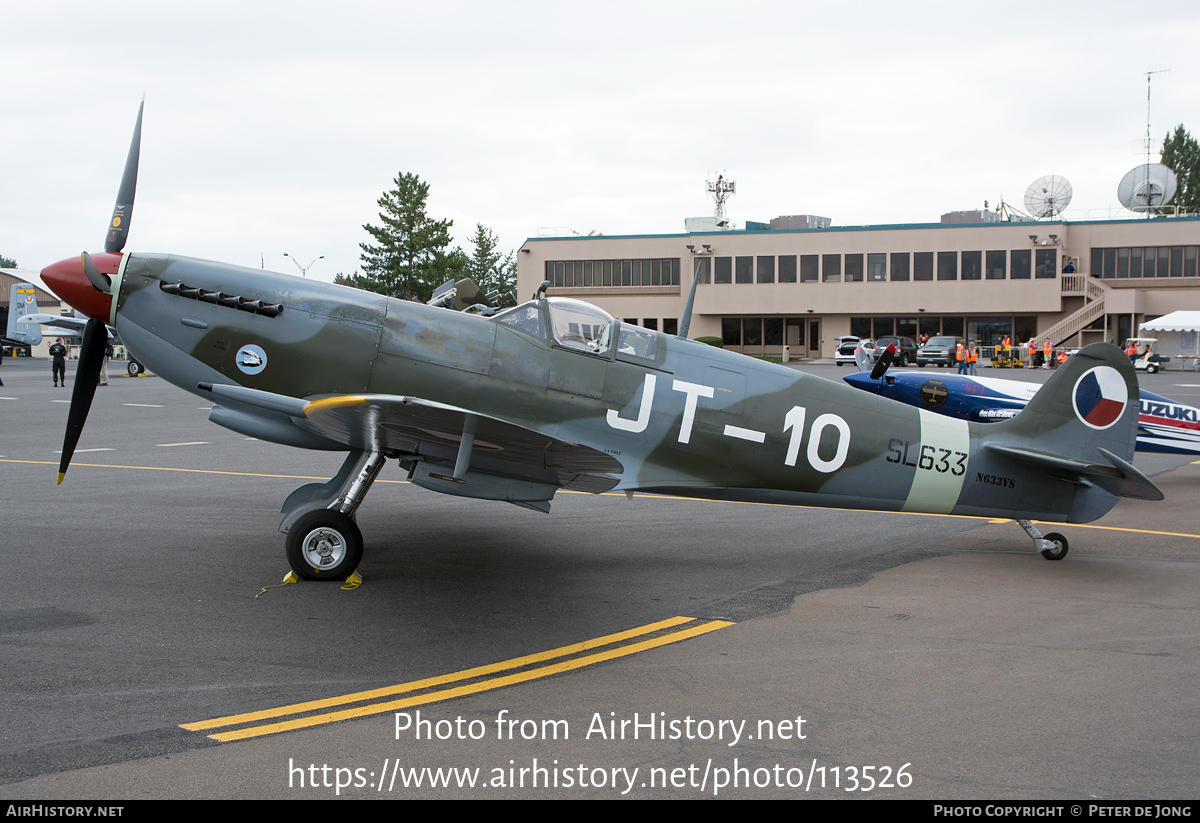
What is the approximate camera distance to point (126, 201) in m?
7.81

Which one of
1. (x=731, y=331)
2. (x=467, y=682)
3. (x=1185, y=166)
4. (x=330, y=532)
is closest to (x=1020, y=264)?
(x=731, y=331)

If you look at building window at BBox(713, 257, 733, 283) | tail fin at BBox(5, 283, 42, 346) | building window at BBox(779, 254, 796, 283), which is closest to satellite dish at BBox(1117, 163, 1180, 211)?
building window at BBox(779, 254, 796, 283)

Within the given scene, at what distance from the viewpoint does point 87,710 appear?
176 inches

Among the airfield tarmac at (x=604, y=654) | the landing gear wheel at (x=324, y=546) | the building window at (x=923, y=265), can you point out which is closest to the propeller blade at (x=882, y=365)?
the airfield tarmac at (x=604, y=654)

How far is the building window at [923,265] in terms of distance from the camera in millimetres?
62375

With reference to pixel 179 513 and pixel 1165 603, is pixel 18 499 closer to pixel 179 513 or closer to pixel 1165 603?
pixel 179 513

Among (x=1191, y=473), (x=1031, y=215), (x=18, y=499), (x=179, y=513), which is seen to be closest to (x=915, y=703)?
(x=179, y=513)

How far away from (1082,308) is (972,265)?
7443 mm

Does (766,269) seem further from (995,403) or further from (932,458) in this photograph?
(932,458)

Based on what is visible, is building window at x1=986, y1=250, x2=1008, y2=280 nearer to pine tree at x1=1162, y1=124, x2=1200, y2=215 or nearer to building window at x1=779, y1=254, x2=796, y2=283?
building window at x1=779, y1=254, x2=796, y2=283

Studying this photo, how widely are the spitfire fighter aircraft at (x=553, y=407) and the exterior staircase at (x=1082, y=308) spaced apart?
55.6 meters

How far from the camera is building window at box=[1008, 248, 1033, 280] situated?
60.0m

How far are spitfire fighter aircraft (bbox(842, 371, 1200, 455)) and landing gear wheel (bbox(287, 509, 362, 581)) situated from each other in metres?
8.83

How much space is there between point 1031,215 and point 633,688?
221 feet
